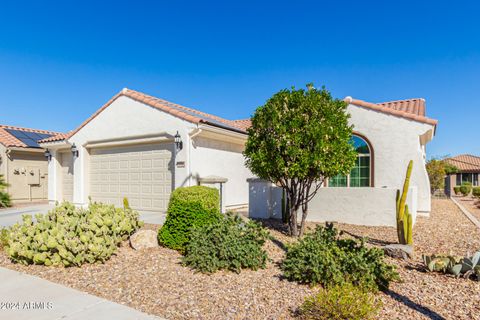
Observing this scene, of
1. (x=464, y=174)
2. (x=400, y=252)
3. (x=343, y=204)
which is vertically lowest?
(x=400, y=252)

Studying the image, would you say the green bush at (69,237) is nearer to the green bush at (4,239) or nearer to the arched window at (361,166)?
the green bush at (4,239)

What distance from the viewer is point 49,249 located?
18.7 ft

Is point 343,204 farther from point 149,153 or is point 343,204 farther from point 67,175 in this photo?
point 67,175

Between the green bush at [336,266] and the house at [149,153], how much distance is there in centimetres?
588

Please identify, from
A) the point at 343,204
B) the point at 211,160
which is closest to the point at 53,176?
the point at 211,160

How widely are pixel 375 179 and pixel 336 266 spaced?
26.5 feet

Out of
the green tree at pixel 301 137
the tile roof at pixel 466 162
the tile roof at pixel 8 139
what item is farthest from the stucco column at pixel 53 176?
the tile roof at pixel 466 162

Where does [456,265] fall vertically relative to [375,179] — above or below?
below

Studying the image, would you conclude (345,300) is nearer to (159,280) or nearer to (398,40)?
(159,280)

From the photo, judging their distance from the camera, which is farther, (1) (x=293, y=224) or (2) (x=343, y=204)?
(2) (x=343, y=204)

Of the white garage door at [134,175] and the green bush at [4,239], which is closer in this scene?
the green bush at [4,239]

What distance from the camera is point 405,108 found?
12.9m

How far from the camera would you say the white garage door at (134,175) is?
1151 cm

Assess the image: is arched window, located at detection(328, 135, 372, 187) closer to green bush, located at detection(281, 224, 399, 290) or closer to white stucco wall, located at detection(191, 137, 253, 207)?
white stucco wall, located at detection(191, 137, 253, 207)
